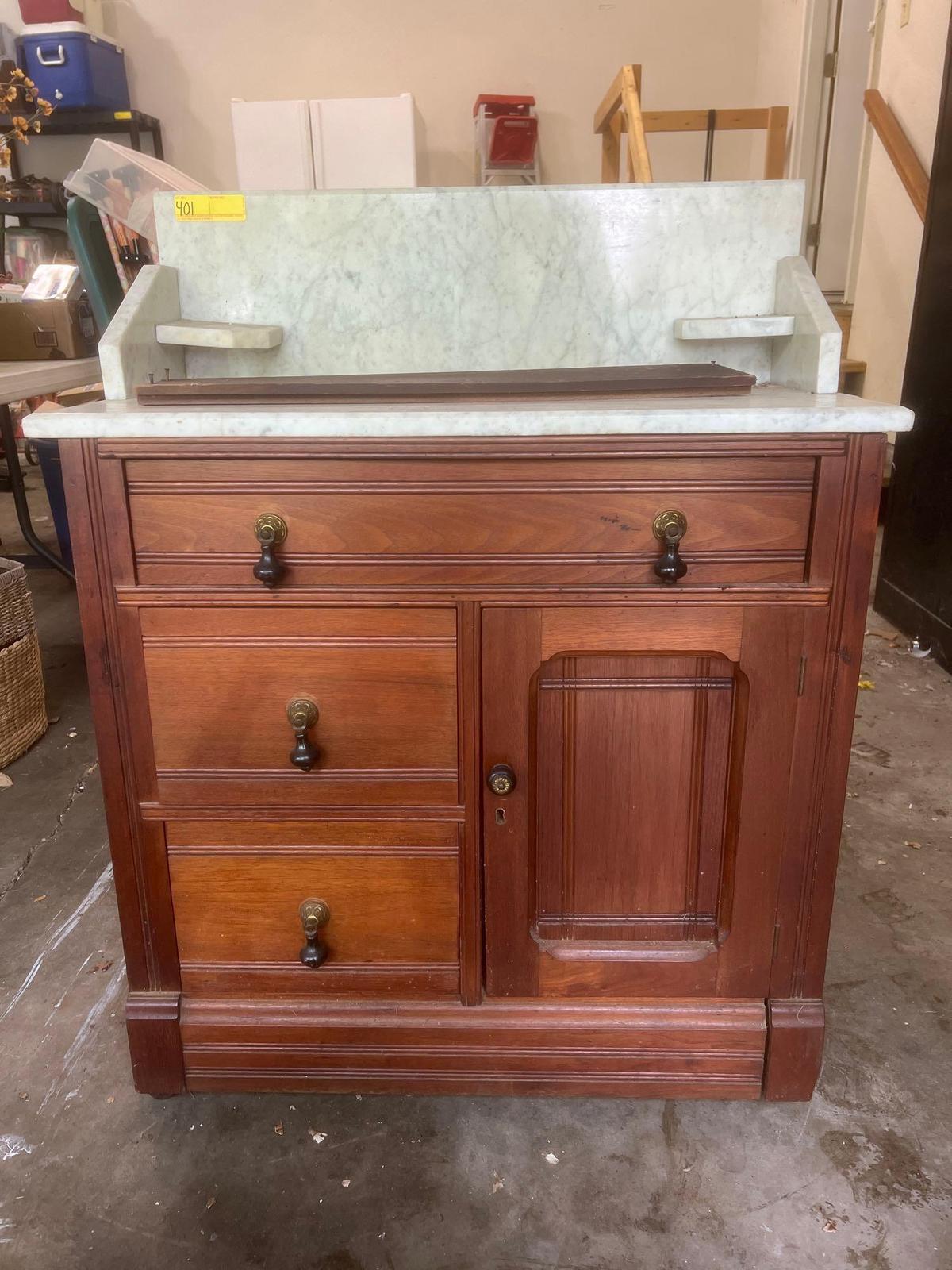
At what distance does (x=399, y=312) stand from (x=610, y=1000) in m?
1.03

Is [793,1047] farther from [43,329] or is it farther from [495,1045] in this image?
[43,329]

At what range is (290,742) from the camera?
1081 mm

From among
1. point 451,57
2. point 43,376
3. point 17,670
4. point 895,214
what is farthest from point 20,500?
point 895,214

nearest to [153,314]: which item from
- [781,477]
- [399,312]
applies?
[399,312]

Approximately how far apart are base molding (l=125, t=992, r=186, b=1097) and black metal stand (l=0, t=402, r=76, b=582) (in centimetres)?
247

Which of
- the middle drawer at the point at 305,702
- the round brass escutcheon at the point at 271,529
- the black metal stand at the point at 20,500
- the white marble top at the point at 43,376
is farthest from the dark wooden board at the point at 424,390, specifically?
the black metal stand at the point at 20,500

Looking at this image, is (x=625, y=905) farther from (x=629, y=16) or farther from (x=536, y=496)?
(x=629, y=16)

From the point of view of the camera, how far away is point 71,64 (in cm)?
462

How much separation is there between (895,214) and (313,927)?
3716mm

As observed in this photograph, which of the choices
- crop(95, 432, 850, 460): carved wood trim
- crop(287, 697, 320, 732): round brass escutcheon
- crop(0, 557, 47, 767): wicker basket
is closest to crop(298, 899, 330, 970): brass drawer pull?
crop(287, 697, 320, 732): round brass escutcheon

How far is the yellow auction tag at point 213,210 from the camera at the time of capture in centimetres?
129

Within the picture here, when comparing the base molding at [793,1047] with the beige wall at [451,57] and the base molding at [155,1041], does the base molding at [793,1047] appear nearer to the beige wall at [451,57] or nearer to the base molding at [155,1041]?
the base molding at [155,1041]

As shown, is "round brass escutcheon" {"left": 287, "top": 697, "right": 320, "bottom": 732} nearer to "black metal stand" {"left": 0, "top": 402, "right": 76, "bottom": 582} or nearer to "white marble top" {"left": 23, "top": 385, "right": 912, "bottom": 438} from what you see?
"white marble top" {"left": 23, "top": 385, "right": 912, "bottom": 438}

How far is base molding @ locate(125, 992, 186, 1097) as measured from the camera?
1180 millimetres
